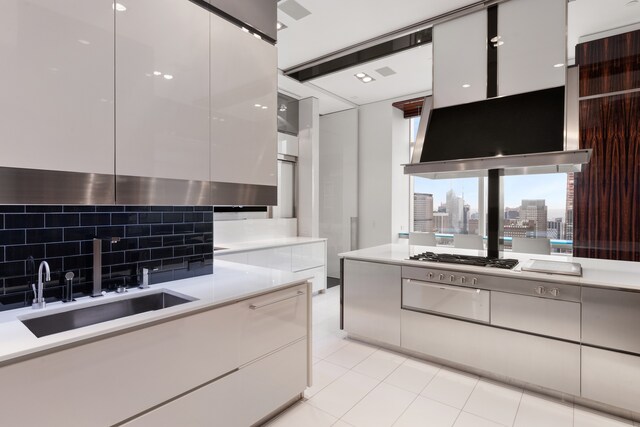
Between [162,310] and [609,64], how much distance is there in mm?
4659

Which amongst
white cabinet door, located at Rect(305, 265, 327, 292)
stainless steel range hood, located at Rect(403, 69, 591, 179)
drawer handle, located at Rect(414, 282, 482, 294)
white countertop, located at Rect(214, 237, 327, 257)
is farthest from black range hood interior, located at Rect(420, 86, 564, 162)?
white cabinet door, located at Rect(305, 265, 327, 292)

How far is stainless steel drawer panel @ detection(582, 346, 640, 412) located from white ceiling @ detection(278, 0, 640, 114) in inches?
111

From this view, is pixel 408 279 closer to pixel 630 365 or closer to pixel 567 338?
pixel 567 338

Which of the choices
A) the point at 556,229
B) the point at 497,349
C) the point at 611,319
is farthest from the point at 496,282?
the point at 556,229

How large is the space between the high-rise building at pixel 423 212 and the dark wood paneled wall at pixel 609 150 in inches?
85.2

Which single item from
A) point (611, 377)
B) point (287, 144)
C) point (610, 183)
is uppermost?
point (287, 144)

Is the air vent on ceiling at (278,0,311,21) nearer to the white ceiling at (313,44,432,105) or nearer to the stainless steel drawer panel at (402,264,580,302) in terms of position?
the white ceiling at (313,44,432,105)

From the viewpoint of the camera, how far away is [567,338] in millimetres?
2279

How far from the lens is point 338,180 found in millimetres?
6020

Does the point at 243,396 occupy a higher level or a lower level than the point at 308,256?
lower

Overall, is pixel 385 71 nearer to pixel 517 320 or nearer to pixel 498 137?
pixel 498 137

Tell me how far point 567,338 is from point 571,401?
50 cm

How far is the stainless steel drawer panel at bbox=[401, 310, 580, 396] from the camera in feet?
7.54

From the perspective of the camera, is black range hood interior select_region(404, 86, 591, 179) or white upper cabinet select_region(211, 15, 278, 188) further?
black range hood interior select_region(404, 86, 591, 179)
